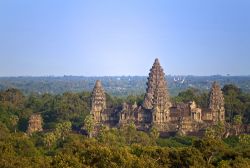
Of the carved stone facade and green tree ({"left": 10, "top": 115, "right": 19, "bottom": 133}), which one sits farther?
green tree ({"left": 10, "top": 115, "right": 19, "bottom": 133})

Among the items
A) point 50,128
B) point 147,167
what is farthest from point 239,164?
point 50,128

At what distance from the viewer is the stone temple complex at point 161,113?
90875mm

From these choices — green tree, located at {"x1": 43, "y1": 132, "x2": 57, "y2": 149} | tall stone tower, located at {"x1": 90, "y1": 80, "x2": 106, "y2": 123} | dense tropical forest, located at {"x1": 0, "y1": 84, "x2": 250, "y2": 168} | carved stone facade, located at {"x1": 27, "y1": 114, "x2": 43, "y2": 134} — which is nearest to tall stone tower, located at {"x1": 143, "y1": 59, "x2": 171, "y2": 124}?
tall stone tower, located at {"x1": 90, "y1": 80, "x2": 106, "y2": 123}

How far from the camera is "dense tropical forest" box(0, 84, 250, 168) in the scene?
4697 cm

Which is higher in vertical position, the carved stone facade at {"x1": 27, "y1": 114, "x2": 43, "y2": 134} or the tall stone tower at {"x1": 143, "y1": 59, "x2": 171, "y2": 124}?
the tall stone tower at {"x1": 143, "y1": 59, "x2": 171, "y2": 124}

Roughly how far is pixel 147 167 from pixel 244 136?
29.3 metres

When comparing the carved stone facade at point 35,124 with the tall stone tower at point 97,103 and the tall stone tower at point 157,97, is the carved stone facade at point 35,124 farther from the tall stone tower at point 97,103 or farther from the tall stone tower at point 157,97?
the tall stone tower at point 157,97

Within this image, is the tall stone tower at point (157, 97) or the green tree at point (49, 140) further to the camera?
the tall stone tower at point (157, 97)

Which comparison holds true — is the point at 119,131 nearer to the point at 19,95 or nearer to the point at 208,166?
the point at 208,166

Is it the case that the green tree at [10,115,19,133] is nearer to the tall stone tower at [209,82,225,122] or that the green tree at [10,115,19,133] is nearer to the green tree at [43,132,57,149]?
the green tree at [43,132,57,149]

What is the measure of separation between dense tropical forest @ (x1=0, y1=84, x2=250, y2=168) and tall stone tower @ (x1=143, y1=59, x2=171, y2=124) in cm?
874

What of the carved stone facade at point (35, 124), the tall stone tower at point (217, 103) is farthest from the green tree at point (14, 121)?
the tall stone tower at point (217, 103)

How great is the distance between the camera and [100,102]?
4011 inches

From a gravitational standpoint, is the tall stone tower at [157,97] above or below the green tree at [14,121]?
above
